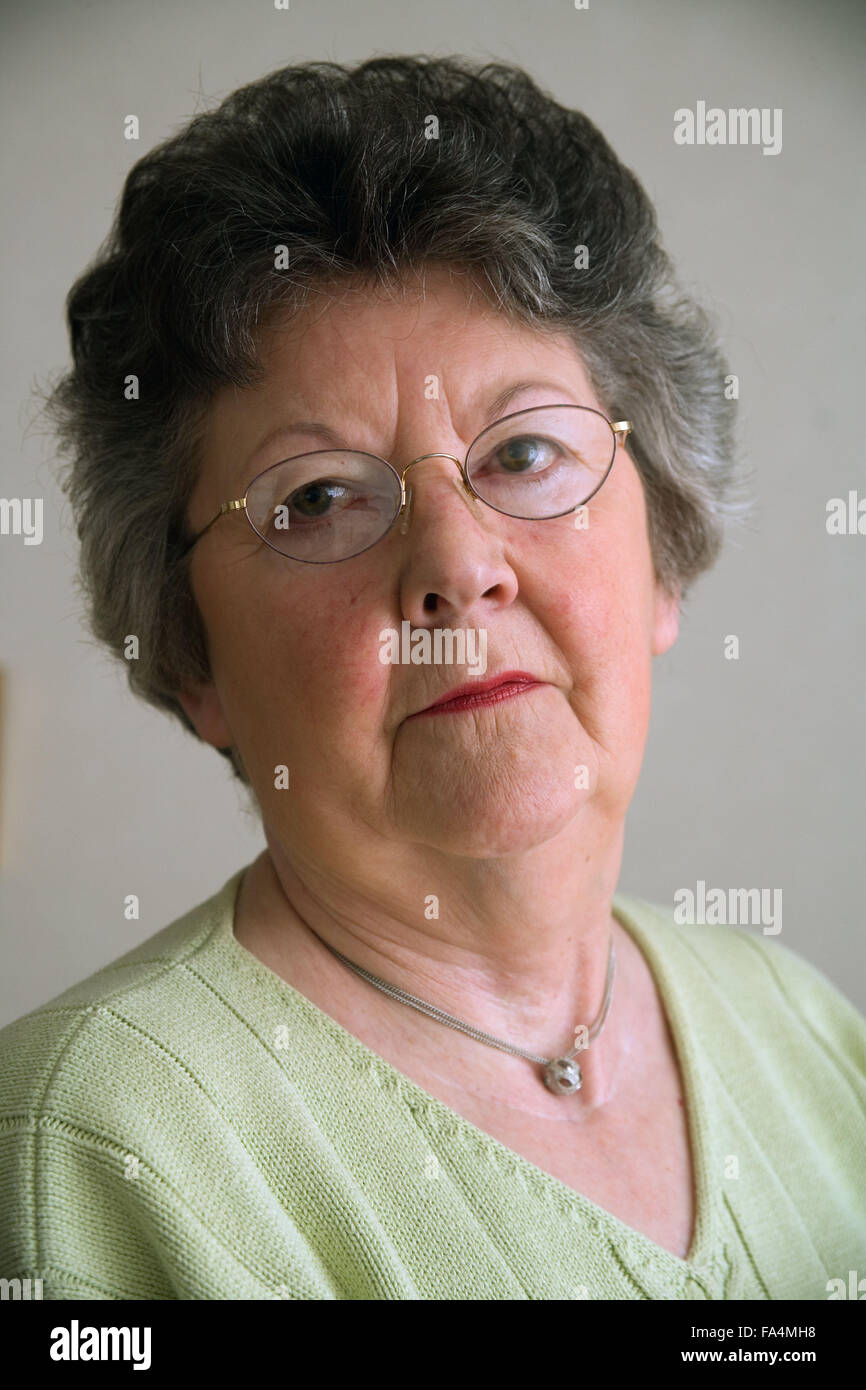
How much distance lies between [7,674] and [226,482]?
0.68 m

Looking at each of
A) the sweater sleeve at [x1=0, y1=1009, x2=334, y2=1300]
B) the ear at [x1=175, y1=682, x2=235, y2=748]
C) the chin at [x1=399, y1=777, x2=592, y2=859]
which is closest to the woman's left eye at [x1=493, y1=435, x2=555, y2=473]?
the chin at [x1=399, y1=777, x2=592, y2=859]

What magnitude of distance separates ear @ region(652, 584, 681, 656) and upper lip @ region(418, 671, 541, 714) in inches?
14.2

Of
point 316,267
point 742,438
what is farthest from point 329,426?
point 742,438

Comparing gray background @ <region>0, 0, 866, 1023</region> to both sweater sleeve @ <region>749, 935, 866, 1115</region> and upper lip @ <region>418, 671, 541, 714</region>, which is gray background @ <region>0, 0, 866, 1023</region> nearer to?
sweater sleeve @ <region>749, 935, 866, 1115</region>

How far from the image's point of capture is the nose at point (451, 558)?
3.39 feet

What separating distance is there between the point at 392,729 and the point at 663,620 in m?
0.48

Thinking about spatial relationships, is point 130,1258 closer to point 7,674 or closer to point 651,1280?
point 651,1280

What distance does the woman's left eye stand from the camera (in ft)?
3.67

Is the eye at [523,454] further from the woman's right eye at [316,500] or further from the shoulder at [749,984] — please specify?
the shoulder at [749,984]

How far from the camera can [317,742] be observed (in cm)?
110

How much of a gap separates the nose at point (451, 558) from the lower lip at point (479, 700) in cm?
7

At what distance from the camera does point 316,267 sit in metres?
1.14

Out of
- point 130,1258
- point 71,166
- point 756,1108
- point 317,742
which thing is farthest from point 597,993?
point 71,166

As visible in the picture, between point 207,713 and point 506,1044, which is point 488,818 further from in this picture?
point 207,713
